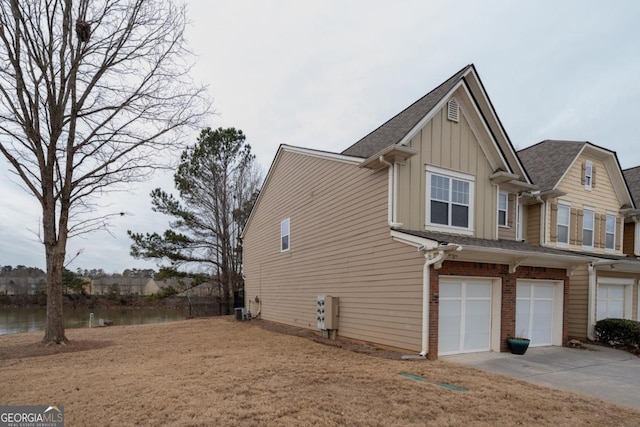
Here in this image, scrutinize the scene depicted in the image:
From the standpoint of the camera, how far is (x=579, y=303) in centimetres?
1303

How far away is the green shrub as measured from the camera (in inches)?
443

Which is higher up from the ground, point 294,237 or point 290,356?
point 294,237

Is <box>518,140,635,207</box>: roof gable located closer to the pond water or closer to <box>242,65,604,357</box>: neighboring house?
<box>242,65,604,357</box>: neighboring house

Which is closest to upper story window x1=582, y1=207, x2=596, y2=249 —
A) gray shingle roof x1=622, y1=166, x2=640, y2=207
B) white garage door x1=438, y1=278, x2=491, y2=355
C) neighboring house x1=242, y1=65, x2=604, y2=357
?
neighboring house x1=242, y1=65, x2=604, y2=357

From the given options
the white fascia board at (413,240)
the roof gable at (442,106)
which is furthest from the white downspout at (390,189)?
the roof gable at (442,106)

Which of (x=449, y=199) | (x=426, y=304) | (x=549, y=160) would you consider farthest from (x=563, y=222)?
(x=426, y=304)

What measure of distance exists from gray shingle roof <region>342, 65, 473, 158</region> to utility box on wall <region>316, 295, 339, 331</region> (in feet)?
14.8

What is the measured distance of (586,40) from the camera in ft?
44.9

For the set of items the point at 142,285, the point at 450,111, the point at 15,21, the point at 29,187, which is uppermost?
the point at 15,21

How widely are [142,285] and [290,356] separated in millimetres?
69572

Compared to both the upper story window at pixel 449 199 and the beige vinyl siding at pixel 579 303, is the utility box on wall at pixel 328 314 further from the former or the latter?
the beige vinyl siding at pixel 579 303

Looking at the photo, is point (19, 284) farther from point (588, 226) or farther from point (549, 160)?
point (588, 226)

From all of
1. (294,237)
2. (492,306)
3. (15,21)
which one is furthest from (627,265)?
(15,21)

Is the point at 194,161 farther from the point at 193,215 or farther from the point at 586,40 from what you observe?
the point at 586,40
